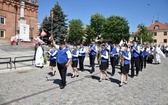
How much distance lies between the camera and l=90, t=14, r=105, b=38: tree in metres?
81.6

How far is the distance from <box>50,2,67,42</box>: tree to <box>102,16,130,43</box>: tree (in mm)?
25923

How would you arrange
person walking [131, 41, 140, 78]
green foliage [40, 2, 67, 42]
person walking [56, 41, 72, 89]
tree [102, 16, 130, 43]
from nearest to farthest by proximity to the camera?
person walking [56, 41, 72, 89], person walking [131, 41, 140, 78], green foliage [40, 2, 67, 42], tree [102, 16, 130, 43]

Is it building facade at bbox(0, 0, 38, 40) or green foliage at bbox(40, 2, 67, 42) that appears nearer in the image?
building facade at bbox(0, 0, 38, 40)

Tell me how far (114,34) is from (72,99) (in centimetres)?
6933

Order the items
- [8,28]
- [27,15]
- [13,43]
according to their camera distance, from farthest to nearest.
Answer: [27,15], [8,28], [13,43]

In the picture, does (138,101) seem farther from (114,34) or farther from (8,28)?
(114,34)

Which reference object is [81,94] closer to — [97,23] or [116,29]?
[116,29]

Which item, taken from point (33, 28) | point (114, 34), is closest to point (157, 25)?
point (114, 34)

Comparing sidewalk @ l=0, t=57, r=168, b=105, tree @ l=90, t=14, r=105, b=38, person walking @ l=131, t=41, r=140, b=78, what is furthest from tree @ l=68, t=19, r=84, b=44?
sidewalk @ l=0, t=57, r=168, b=105

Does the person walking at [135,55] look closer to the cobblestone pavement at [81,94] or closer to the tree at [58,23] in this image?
the cobblestone pavement at [81,94]

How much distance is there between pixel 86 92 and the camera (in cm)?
849

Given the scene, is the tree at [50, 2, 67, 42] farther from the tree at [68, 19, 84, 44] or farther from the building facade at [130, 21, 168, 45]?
the building facade at [130, 21, 168, 45]

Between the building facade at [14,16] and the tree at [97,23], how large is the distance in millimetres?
33093

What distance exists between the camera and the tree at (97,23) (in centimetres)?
8156
